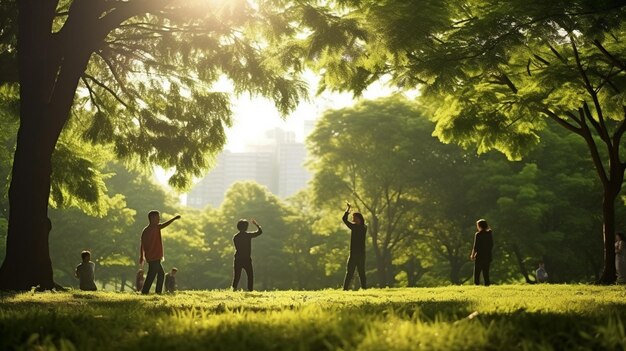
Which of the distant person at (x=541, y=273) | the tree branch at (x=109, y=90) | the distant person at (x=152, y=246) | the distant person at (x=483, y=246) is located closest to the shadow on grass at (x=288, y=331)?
the distant person at (x=152, y=246)

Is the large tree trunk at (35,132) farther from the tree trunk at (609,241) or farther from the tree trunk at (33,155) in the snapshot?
the tree trunk at (609,241)

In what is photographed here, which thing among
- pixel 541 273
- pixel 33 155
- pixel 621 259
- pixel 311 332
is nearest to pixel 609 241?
pixel 621 259

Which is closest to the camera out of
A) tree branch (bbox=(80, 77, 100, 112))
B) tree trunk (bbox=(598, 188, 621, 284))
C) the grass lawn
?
the grass lawn

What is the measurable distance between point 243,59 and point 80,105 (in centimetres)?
580

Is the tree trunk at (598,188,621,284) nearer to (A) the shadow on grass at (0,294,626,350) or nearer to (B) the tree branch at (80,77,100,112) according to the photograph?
(A) the shadow on grass at (0,294,626,350)

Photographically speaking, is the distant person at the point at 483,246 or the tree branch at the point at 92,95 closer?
the distant person at the point at 483,246

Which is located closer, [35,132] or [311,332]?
[311,332]

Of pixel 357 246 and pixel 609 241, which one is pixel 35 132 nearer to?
pixel 357 246

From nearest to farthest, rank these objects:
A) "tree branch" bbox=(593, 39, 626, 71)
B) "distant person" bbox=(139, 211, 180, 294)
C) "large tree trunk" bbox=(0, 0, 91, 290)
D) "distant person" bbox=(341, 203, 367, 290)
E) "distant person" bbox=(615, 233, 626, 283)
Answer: "distant person" bbox=(139, 211, 180, 294) < "large tree trunk" bbox=(0, 0, 91, 290) < "tree branch" bbox=(593, 39, 626, 71) < "distant person" bbox=(341, 203, 367, 290) < "distant person" bbox=(615, 233, 626, 283)

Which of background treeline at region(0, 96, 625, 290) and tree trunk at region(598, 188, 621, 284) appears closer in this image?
tree trunk at region(598, 188, 621, 284)

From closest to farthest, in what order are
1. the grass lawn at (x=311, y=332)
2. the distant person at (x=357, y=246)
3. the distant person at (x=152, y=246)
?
the grass lawn at (x=311, y=332) < the distant person at (x=152, y=246) < the distant person at (x=357, y=246)

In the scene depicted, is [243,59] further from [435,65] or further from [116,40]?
[435,65]

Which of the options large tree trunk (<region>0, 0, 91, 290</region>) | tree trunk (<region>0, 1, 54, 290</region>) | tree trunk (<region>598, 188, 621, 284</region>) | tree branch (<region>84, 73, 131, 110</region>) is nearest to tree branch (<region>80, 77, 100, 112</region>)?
tree branch (<region>84, 73, 131, 110</region>)

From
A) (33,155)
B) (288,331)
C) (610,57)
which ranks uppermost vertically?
(610,57)
